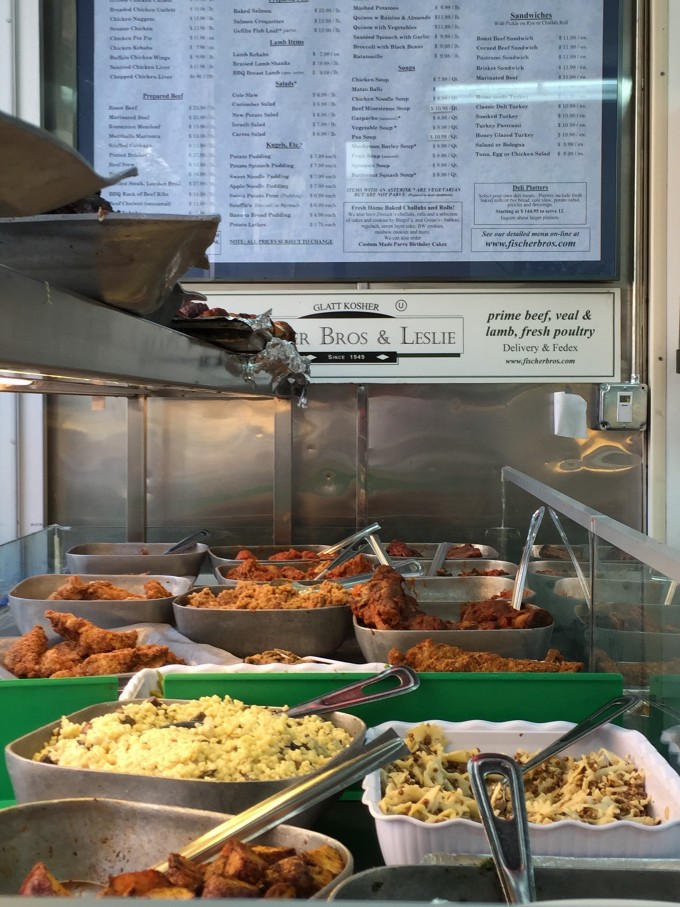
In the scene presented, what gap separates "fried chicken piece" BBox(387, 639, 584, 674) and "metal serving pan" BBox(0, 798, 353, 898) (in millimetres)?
715

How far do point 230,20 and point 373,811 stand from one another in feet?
11.2

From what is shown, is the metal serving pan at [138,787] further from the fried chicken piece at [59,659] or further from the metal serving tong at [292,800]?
the fried chicken piece at [59,659]

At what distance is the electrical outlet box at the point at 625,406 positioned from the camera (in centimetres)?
358

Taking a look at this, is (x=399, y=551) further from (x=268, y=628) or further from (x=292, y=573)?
(x=268, y=628)

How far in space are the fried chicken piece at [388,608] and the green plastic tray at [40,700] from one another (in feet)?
2.22

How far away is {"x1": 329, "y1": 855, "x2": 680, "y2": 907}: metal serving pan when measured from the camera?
0.92 m

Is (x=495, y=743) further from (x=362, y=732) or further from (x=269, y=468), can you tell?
(x=269, y=468)

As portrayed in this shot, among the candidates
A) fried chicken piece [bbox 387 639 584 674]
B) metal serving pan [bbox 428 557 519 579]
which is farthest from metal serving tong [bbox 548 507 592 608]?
metal serving pan [bbox 428 557 519 579]

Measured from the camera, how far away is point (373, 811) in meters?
1.12

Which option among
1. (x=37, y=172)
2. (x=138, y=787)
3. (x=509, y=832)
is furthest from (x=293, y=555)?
(x=37, y=172)

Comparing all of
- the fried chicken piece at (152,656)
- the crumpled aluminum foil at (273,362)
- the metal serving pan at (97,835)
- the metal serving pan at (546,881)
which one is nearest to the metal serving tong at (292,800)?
the metal serving pan at (97,835)

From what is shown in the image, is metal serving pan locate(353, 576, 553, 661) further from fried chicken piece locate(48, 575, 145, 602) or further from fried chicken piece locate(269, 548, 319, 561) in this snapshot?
fried chicken piece locate(269, 548, 319, 561)

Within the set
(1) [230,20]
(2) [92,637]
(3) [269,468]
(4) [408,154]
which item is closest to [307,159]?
(4) [408,154]

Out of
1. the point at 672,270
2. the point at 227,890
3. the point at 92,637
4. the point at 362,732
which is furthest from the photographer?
the point at 672,270
